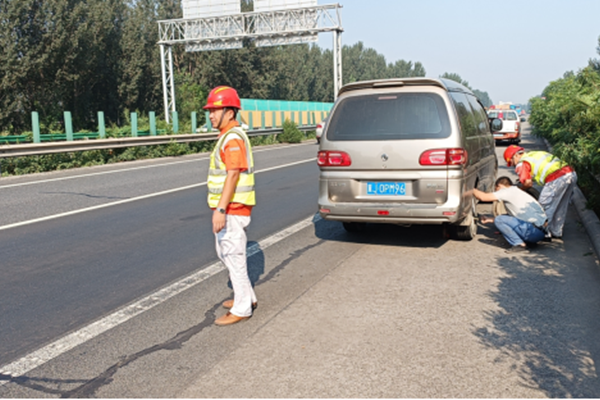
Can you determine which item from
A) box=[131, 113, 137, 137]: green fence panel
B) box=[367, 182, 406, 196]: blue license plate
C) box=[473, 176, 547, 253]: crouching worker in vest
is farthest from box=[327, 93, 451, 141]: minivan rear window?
box=[131, 113, 137, 137]: green fence panel

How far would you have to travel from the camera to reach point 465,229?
7.10 meters

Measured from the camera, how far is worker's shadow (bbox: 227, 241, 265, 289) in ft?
18.6

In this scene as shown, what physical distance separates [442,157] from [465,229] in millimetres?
1252

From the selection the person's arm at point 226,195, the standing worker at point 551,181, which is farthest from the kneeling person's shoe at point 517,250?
the person's arm at point 226,195

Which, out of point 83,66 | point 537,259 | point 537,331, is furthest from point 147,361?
point 83,66

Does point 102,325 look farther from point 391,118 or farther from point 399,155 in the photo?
point 391,118

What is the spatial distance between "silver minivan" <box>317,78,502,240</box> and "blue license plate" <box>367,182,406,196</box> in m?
0.01

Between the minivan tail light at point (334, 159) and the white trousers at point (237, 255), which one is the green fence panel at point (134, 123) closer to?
the minivan tail light at point (334, 159)

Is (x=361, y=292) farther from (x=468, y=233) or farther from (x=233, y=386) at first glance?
(x=468, y=233)

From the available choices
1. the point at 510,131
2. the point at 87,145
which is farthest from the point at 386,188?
the point at 510,131

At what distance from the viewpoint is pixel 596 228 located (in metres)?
7.13

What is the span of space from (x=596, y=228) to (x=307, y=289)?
4.00 meters

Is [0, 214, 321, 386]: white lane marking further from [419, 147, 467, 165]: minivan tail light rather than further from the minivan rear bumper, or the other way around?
[419, 147, 467, 165]: minivan tail light

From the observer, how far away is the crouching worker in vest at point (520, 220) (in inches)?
261
